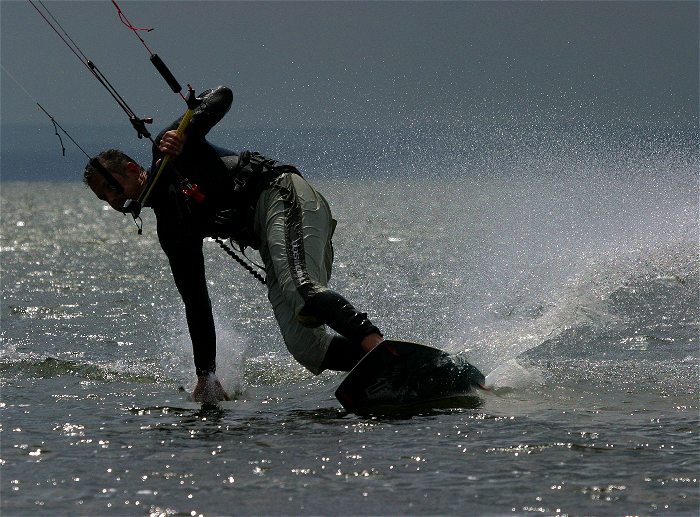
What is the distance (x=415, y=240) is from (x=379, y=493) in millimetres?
40274

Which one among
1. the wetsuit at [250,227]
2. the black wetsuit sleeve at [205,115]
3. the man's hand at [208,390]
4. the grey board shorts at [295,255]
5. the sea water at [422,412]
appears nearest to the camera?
the sea water at [422,412]

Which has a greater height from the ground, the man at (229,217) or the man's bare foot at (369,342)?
the man at (229,217)

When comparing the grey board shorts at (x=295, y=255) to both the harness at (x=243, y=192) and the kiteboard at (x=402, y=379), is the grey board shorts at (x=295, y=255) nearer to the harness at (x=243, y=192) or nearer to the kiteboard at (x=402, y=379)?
the harness at (x=243, y=192)

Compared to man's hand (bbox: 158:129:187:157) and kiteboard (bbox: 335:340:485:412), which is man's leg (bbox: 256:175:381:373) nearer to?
kiteboard (bbox: 335:340:485:412)

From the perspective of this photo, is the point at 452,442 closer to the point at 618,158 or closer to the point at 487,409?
the point at 487,409

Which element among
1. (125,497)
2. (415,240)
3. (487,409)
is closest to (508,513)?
(125,497)

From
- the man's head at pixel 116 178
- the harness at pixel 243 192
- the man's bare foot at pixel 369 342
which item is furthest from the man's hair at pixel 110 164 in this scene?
the man's bare foot at pixel 369 342

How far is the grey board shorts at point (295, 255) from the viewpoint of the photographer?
8.00 meters

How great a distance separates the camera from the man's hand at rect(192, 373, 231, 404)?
8.81m

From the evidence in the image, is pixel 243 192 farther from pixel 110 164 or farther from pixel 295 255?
pixel 110 164

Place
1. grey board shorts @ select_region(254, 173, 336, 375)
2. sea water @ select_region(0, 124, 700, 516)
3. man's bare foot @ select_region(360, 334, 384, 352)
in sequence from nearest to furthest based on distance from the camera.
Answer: sea water @ select_region(0, 124, 700, 516), man's bare foot @ select_region(360, 334, 384, 352), grey board shorts @ select_region(254, 173, 336, 375)

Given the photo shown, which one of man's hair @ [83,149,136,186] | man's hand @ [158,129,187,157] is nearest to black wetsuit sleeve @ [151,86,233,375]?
man's hand @ [158,129,187,157]

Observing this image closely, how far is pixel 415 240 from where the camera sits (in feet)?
151

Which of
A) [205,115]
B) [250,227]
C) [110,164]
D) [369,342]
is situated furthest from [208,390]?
[205,115]
